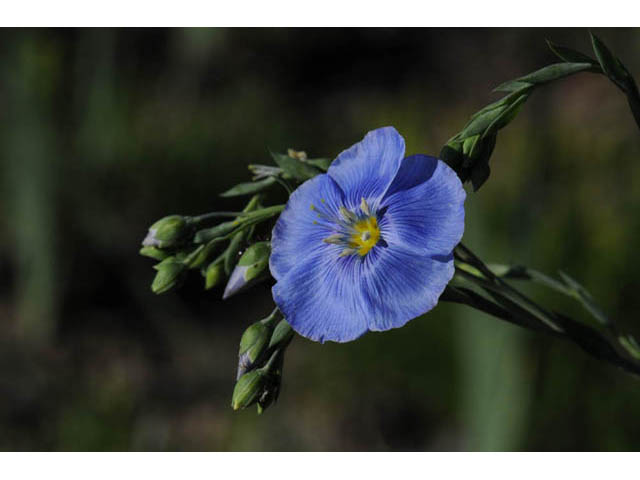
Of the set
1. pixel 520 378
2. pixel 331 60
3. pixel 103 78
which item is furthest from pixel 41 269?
pixel 520 378

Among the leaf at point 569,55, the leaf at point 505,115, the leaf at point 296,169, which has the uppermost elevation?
the leaf at point 569,55

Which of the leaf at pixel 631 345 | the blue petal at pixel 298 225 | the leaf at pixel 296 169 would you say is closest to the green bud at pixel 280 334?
the blue petal at pixel 298 225

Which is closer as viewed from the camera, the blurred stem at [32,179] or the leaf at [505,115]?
the leaf at [505,115]

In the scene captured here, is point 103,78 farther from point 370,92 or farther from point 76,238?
point 370,92

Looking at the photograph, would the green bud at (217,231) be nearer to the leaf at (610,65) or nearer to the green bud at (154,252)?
the green bud at (154,252)

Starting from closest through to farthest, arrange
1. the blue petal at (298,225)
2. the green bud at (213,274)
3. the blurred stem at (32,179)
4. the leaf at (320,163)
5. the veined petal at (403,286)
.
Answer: the veined petal at (403,286), the blue petal at (298,225), the leaf at (320,163), the green bud at (213,274), the blurred stem at (32,179)

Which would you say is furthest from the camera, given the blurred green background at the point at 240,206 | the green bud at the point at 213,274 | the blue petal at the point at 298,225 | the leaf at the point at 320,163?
the blurred green background at the point at 240,206

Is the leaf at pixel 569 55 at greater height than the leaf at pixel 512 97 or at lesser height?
greater

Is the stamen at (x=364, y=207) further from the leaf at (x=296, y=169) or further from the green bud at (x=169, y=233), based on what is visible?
the green bud at (x=169, y=233)
